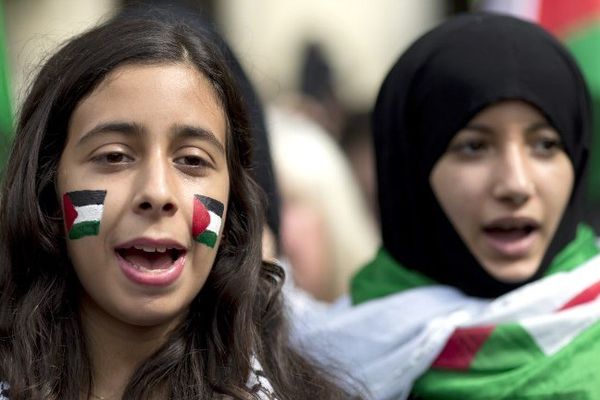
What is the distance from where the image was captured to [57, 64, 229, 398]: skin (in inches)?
114

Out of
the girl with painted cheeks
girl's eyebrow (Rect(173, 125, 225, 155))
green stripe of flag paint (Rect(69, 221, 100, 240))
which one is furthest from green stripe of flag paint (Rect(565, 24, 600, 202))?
green stripe of flag paint (Rect(69, 221, 100, 240))

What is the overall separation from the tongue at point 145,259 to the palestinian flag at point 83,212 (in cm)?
8

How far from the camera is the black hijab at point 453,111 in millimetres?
3740

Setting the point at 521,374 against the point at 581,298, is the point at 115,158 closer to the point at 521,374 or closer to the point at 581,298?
the point at 521,374

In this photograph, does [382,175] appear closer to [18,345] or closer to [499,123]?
[499,123]

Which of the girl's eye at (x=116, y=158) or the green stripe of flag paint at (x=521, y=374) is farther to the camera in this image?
the green stripe of flag paint at (x=521, y=374)

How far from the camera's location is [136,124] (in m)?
2.91

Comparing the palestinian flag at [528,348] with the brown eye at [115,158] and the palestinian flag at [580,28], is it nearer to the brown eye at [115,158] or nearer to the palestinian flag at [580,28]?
the brown eye at [115,158]

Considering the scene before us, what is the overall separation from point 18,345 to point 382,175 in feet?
4.57

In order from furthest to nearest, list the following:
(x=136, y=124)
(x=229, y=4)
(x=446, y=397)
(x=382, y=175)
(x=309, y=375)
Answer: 1. (x=229, y=4)
2. (x=382, y=175)
3. (x=446, y=397)
4. (x=309, y=375)
5. (x=136, y=124)

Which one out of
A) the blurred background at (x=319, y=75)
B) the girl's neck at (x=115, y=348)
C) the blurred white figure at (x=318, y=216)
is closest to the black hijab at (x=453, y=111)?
the blurred background at (x=319, y=75)

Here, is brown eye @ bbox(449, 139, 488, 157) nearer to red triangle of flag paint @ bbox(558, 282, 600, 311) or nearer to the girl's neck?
red triangle of flag paint @ bbox(558, 282, 600, 311)

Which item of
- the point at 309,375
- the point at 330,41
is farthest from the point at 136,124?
the point at 330,41

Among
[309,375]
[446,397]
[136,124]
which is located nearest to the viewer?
[136,124]
